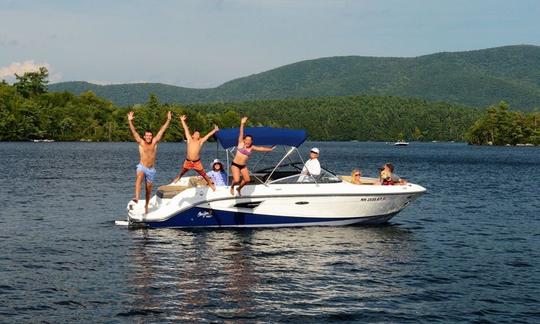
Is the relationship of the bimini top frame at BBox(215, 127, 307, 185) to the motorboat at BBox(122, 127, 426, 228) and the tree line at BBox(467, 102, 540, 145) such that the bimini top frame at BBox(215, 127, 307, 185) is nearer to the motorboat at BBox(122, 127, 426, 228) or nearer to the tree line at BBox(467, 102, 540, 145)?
the motorboat at BBox(122, 127, 426, 228)

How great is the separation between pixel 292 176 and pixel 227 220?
2527 millimetres

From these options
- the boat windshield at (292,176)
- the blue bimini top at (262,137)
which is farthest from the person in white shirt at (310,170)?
the blue bimini top at (262,137)

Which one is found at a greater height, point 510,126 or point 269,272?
point 510,126

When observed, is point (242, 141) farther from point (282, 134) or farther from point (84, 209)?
point (84, 209)

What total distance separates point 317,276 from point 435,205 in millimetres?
18245

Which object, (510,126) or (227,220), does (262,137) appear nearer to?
(227,220)

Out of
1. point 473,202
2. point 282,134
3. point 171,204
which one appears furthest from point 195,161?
point 473,202

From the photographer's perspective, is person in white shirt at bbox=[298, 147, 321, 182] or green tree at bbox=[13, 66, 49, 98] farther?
green tree at bbox=[13, 66, 49, 98]

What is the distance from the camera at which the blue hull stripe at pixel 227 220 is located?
20.5 metres

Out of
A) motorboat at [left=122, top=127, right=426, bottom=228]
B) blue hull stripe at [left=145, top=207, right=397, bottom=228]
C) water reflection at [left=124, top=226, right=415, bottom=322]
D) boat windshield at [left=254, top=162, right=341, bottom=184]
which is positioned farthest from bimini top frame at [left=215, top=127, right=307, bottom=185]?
water reflection at [left=124, top=226, right=415, bottom=322]

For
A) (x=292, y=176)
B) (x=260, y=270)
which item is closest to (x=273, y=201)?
(x=292, y=176)

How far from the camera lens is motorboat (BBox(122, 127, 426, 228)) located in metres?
20.4

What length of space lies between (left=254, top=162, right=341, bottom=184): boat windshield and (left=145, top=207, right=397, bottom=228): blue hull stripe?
1.20m

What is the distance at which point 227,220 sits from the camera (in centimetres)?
2075
